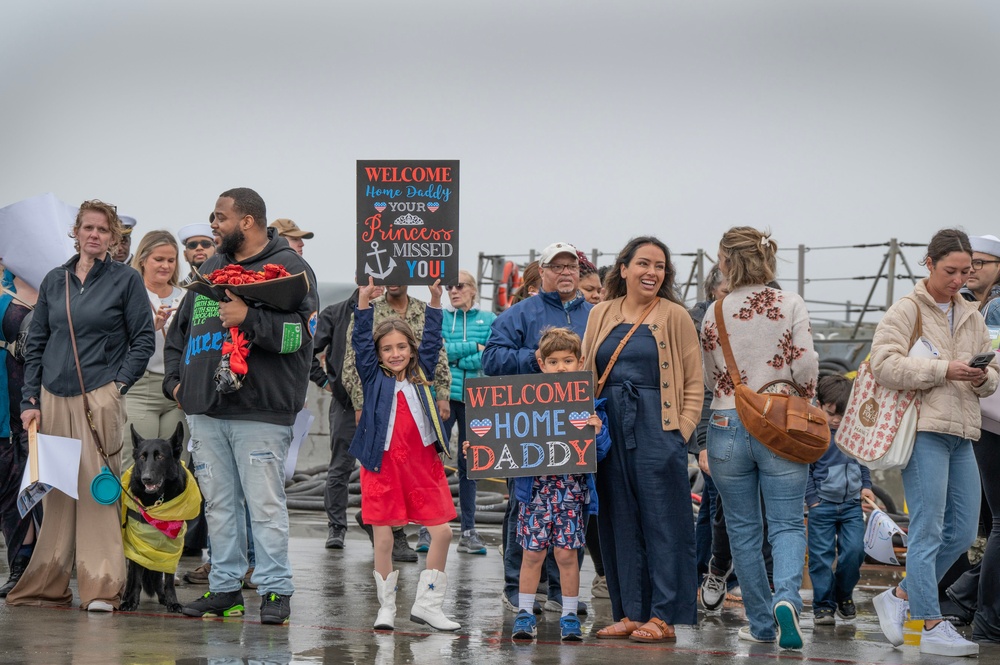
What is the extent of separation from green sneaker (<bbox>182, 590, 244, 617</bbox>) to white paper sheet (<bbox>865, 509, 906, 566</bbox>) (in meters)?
3.96

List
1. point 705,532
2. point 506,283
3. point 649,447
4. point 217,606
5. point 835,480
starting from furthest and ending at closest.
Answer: point 506,283 → point 705,532 → point 835,480 → point 217,606 → point 649,447

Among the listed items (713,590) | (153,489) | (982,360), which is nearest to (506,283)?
(713,590)

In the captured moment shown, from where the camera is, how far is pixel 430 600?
6.64 m

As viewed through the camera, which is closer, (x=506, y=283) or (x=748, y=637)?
(x=748, y=637)

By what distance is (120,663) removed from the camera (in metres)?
5.38

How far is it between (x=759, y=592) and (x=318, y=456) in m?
10.2

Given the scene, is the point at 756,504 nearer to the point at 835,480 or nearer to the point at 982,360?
the point at 835,480

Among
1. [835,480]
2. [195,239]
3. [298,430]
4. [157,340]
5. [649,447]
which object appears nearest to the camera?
[649,447]

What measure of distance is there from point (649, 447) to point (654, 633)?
0.92m

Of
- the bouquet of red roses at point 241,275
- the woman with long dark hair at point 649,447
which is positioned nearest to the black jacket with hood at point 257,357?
the bouquet of red roses at point 241,275

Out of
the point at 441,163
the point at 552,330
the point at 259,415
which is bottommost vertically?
the point at 259,415

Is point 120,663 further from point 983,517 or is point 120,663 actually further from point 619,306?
point 983,517

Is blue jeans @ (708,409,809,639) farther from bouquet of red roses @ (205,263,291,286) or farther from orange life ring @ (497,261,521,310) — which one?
orange life ring @ (497,261,521,310)

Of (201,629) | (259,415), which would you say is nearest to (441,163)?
(259,415)
